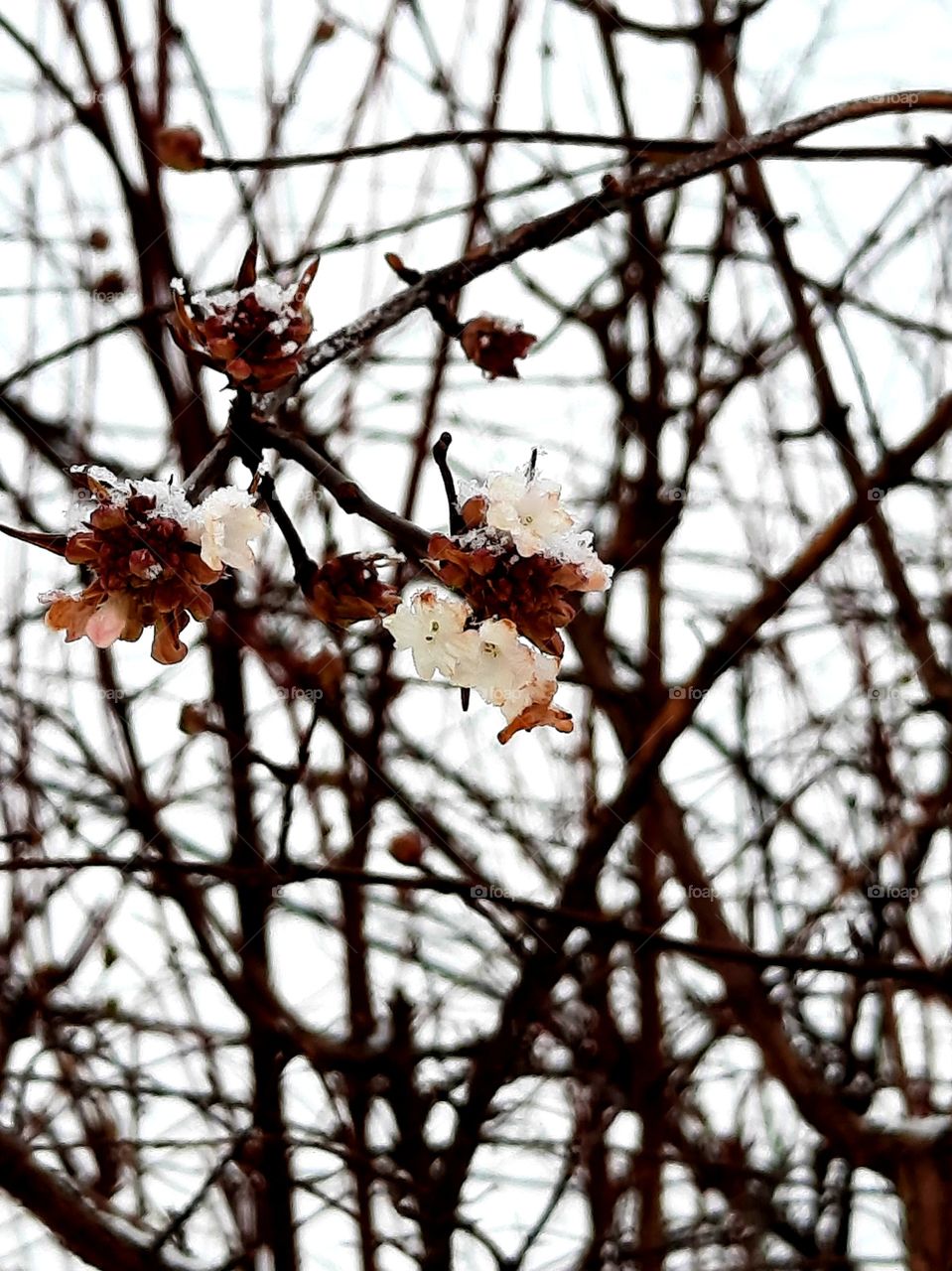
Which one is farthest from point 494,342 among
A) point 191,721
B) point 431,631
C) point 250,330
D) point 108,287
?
point 108,287

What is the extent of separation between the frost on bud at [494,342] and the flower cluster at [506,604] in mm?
315

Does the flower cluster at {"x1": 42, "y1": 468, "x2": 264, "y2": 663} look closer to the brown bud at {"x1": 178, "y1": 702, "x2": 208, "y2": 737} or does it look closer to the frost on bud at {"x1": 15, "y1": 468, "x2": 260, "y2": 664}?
the frost on bud at {"x1": 15, "y1": 468, "x2": 260, "y2": 664}

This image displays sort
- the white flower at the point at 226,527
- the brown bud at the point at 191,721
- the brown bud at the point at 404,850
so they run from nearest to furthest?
the white flower at the point at 226,527 < the brown bud at the point at 191,721 < the brown bud at the point at 404,850

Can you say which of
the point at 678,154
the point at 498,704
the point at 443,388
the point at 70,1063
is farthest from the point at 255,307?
the point at 70,1063

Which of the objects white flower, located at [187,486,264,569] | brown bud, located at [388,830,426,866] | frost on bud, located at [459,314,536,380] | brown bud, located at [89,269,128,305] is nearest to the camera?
white flower, located at [187,486,264,569]

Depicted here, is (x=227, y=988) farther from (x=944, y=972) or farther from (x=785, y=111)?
(x=785, y=111)

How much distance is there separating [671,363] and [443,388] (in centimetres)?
45

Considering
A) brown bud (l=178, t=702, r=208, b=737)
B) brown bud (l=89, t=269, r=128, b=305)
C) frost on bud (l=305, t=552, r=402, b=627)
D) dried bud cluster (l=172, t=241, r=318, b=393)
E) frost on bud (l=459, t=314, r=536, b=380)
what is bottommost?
frost on bud (l=305, t=552, r=402, b=627)

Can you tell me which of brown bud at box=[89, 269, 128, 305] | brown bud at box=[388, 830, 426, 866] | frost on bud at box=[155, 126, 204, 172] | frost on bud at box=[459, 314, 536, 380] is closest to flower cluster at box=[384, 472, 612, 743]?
frost on bud at box=[459, 314, 536, 380]

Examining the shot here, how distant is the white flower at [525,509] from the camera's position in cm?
69

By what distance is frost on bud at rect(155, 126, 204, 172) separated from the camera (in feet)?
4.42

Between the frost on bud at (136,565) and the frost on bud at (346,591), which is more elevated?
the frost on bud at (346,591)

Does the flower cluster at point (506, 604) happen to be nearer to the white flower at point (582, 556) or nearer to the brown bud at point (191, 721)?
the white flower at point (582, 556)

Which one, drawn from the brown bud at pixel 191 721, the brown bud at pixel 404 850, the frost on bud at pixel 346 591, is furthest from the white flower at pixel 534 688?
the brown bud at pixel 404 850
